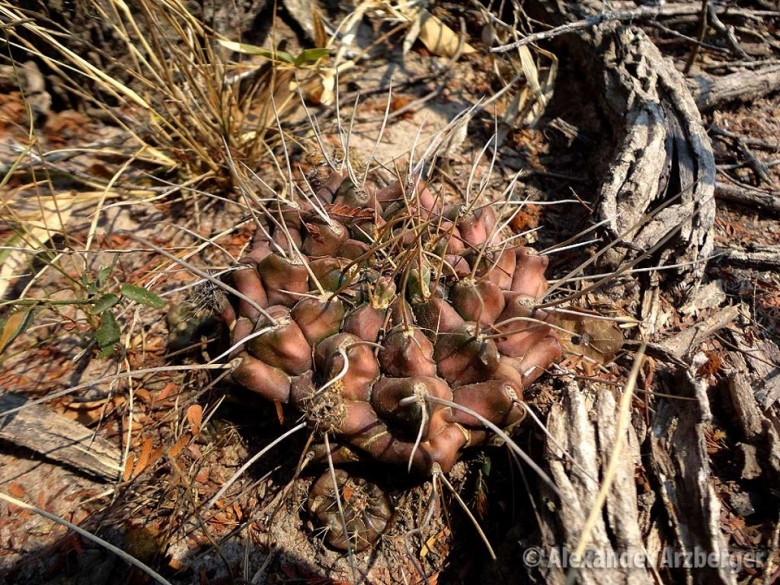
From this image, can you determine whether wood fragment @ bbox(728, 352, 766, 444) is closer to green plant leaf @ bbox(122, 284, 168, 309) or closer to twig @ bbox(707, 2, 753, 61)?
green plant leaf @ bbox(122, 284, 168, 309)

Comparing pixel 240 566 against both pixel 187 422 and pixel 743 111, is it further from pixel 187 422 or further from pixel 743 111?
pixel 743 111

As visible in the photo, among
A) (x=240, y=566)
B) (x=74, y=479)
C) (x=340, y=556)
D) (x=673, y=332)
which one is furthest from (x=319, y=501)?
(x=673, y=332)

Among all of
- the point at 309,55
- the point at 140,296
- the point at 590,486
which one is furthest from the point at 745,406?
the point at 309,55

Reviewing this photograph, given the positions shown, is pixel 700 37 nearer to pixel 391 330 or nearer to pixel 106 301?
pixel 391 330

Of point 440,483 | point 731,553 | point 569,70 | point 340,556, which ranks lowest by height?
point 731,553

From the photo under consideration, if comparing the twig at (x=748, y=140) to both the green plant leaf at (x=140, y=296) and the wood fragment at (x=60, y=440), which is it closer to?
the green plant leaf at (x=140, y=296)

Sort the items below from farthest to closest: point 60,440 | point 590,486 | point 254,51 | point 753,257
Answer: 1. point 254,51
2. point 753,257
3. point 60,440
4. point 590,486
